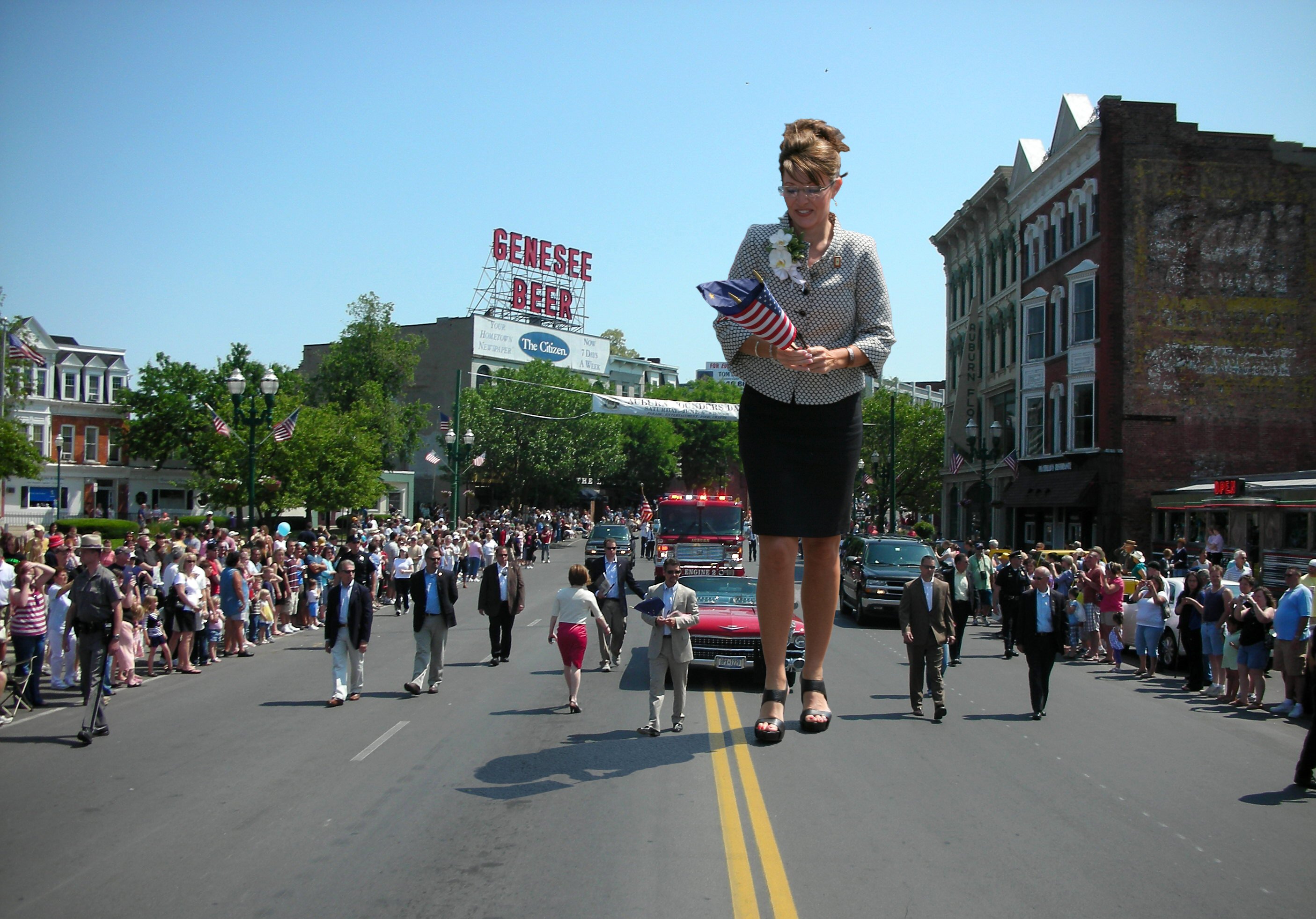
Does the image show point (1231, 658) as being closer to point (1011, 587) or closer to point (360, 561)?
point (1011, 587)

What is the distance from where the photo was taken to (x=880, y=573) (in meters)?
23.1

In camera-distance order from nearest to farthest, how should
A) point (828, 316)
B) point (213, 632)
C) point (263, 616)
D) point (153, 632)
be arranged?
point (828, 316) → point (153, 632) → point (213, 632) → point (263, 616)

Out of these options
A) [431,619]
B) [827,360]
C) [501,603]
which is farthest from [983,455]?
[827,360]

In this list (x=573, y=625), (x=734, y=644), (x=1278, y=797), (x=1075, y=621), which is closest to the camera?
(x=1278, y=797)

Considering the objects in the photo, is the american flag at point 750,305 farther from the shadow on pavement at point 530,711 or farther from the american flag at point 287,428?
the american flag at point 287,428

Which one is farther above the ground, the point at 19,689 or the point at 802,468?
the point at 802,468

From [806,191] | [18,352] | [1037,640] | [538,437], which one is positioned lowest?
[1037,640]

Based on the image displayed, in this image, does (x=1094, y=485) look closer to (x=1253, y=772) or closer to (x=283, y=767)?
(x=1253, y=772)

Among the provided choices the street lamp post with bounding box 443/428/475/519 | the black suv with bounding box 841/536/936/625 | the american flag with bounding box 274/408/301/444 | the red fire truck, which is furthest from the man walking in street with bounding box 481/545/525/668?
the street lamp post with bounding box 443/428/475/519

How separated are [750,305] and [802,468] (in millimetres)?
722

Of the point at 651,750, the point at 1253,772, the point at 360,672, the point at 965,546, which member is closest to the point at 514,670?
the point at 360,672

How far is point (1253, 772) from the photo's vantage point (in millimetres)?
9453

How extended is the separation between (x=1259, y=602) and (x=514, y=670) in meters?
10.4

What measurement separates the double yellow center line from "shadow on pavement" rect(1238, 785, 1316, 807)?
4.09 metres
